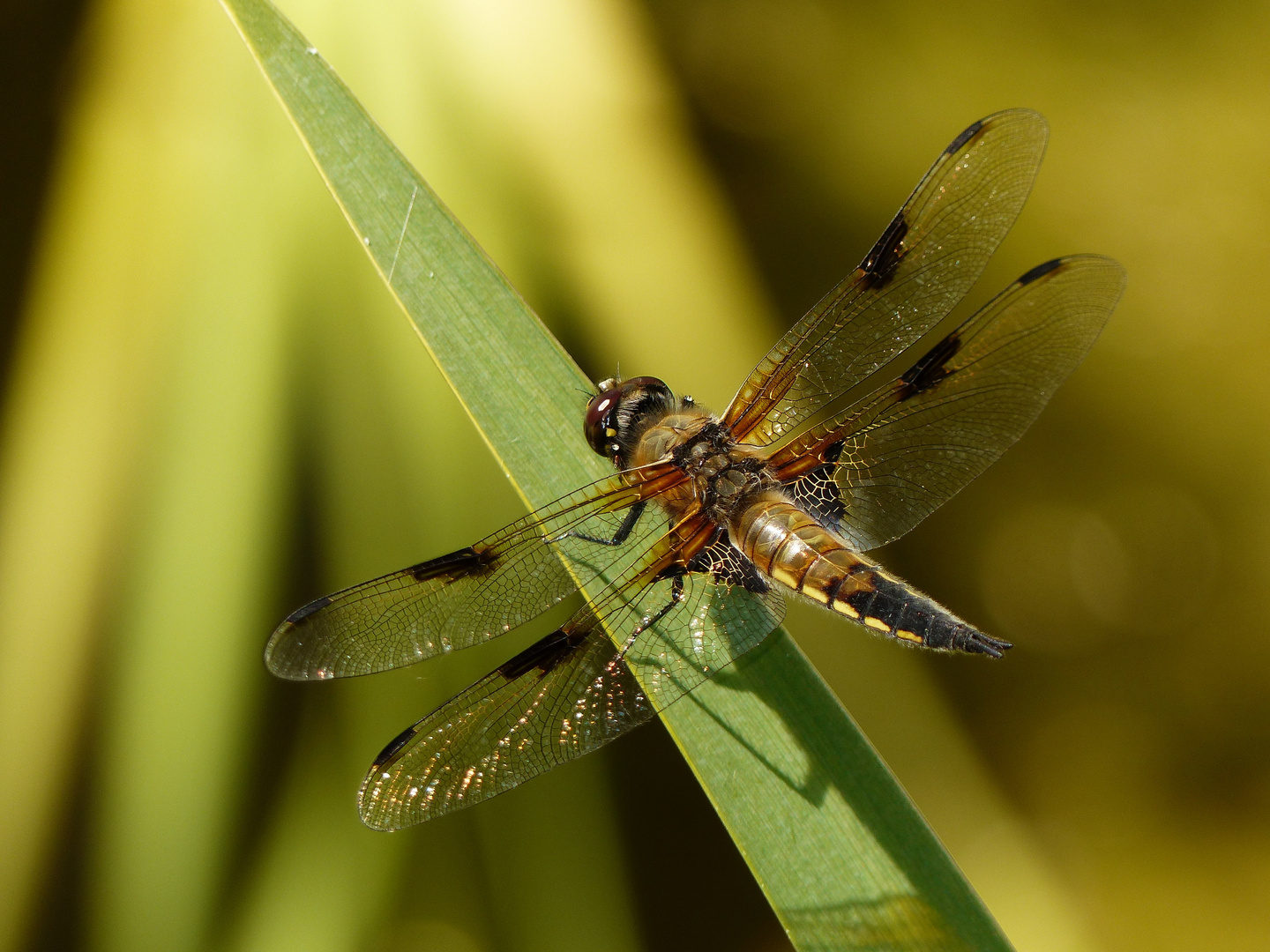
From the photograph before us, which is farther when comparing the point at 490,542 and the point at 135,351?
the point at 135,351

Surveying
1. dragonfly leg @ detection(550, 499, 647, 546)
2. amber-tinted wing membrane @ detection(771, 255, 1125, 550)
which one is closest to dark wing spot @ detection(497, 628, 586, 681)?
dragonfly leg @ detection(550, 499, 647, 546)

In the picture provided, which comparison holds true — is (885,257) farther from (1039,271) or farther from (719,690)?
(719,690)

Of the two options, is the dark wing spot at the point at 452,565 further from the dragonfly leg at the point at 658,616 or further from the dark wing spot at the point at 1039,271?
the dark wing spot at the point at 1039,271

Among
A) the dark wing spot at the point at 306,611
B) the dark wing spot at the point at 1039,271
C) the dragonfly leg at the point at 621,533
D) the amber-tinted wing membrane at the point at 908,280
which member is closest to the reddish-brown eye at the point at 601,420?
the dragonfly leg at the point at 621,533

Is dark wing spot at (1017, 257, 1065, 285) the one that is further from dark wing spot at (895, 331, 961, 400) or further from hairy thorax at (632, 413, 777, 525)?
hairy thorax at (632, 413, 777, 525)

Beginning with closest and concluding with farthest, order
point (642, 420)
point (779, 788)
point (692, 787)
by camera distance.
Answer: point (779, 788) < point (642, 420) < point (692, 787)

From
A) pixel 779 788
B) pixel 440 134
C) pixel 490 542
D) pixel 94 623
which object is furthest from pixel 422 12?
pixel 779 788

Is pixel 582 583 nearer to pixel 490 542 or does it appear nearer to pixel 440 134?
pixel 490 542
